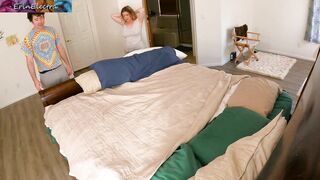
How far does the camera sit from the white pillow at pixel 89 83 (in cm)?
254

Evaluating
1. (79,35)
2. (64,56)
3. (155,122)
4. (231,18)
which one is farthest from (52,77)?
(231,18)

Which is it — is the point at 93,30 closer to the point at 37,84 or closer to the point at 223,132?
Answer: the point at 37,84

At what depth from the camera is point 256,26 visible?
5.16m

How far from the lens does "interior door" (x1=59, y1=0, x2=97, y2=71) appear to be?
4.83m

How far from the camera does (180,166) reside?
143cm

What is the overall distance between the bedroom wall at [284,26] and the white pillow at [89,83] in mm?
3915

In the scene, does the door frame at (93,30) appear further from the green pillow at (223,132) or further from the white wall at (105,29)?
the green pillow at (223,132)

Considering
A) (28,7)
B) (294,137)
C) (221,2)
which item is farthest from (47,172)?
(221,2)

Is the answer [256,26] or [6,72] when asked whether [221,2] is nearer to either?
[256,26]

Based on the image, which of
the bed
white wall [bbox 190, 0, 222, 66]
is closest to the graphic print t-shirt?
the bed

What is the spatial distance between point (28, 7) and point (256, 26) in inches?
174

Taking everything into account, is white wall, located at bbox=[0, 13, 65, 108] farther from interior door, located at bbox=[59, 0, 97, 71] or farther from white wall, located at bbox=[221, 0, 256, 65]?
white wall, located at bbox=[221, 0, 256, 65]

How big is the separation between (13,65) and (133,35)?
218 centimetres

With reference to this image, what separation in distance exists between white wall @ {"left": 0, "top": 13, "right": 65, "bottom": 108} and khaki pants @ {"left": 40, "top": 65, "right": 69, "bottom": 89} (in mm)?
1736
